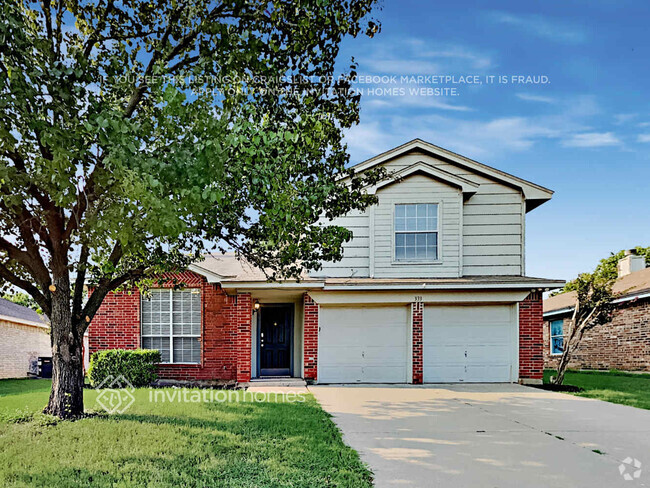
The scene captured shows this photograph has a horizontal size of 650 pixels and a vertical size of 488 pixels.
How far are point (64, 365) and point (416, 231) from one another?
9023mm

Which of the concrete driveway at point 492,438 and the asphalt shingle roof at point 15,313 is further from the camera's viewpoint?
the asphalt shingle roof at point 15,313

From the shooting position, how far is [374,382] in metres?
12.9

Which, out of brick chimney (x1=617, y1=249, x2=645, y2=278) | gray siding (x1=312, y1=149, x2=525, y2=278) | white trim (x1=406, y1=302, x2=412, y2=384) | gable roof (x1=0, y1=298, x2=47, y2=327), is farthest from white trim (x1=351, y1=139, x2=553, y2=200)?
gable roof (x1=0, y1=298, x2=47, y2=327)

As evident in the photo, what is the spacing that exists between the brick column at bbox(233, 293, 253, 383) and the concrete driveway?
2.59 m

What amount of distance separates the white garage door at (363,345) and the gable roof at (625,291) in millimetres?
7140

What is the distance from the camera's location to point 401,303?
1284 cm

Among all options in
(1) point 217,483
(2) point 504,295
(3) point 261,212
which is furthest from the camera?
(2) point 504,295

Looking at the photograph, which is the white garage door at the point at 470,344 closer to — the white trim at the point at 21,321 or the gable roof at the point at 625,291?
the gable roof at the point at 625,291

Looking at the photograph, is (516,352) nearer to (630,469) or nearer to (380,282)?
(380,282)

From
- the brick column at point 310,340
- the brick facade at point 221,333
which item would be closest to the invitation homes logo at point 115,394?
the brick facade at point 221,333

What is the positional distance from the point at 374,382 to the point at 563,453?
728cm

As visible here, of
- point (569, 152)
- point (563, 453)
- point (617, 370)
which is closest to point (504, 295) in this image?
point (569, 152)

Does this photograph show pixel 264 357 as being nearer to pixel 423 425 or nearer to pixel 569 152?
pixel 423 425

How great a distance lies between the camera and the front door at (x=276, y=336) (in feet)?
49.7
